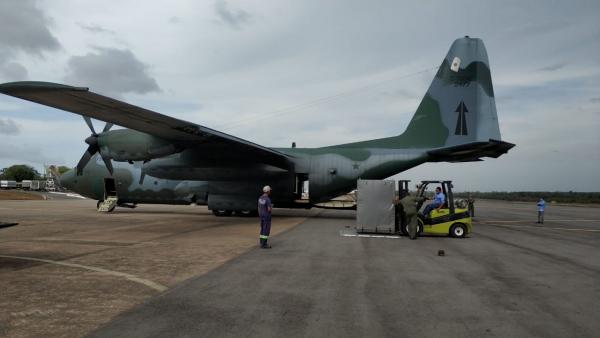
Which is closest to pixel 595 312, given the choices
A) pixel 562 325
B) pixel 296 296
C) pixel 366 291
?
pixel 562 325

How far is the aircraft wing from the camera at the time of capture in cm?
1126

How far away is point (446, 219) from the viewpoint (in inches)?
593

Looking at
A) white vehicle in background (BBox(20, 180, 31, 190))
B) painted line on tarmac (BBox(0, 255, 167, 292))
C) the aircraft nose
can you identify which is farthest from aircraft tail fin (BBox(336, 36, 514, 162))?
white vehicle in background (BBox(20, 180, 31, 190))

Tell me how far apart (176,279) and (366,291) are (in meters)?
3.43

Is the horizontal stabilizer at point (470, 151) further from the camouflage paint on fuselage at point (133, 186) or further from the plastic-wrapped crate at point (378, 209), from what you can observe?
the camouflage paint on fuselage at point (133, 186)

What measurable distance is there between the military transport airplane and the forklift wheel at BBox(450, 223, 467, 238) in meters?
5.22

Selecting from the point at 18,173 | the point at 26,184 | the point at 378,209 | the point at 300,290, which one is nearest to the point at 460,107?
the point at 378,209

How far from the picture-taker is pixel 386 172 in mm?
20812

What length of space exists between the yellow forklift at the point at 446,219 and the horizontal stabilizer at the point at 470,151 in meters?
4.57

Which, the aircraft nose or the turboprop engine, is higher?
the turboprop engine

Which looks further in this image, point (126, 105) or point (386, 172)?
point (386, 172)

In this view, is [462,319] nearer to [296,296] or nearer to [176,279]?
[296,296]

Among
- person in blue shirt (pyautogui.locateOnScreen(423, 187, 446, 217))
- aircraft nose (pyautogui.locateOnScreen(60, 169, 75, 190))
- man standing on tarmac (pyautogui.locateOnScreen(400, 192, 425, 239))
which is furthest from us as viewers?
aircraft nose (pyautogui.locateOnScreen(60, 169, 75, 190))

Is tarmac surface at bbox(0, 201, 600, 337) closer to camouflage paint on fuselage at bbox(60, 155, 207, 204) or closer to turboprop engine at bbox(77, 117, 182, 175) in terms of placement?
turboprop engine at bbox(77, 117, 182, 175)
